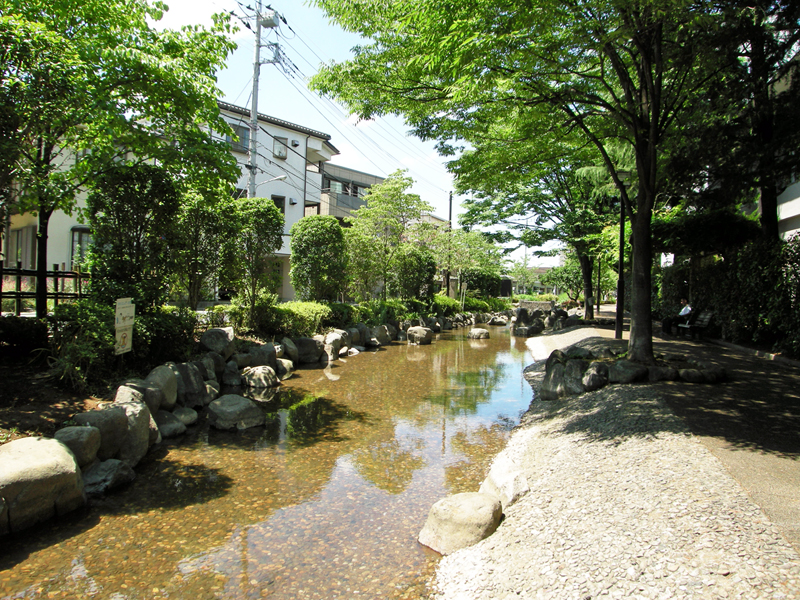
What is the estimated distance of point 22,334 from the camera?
7.59m

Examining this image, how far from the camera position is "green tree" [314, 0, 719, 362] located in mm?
6438

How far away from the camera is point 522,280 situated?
6372cm

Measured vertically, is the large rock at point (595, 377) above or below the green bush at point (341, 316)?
below

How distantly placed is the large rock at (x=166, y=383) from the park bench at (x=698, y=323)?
13.6 meters

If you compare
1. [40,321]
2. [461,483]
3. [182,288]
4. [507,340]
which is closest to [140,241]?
[40,321]

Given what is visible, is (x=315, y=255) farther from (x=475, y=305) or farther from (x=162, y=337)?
(x=475, y=305)

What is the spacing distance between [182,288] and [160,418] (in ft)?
16.9

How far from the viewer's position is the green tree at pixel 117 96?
18.8 feet

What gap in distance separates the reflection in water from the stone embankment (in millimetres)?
214

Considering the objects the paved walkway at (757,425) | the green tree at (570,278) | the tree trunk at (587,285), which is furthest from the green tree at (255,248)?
the green tree at (570,278)

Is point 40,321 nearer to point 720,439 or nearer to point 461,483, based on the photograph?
point 461,483

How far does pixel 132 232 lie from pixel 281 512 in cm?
611

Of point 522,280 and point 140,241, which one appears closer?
point 140,241

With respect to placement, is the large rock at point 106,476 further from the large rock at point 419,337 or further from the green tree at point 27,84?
the large rock at point 419,337
